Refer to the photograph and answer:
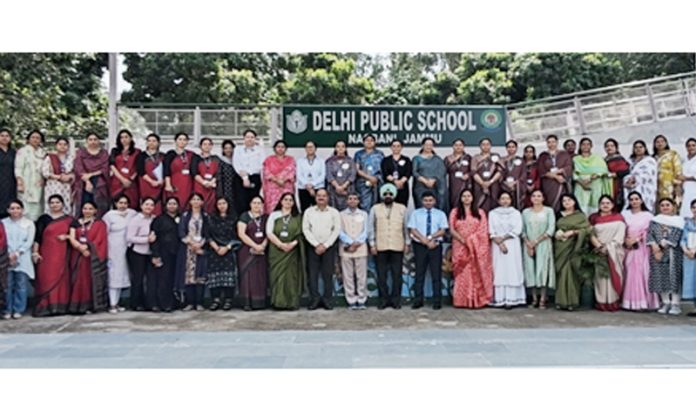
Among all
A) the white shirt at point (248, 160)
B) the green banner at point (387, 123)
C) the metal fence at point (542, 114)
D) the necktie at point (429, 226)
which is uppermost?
the metal fence at point (542, 114)

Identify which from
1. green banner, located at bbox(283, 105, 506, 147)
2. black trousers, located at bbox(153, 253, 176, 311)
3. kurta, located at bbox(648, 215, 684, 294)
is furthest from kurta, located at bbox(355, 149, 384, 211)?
kurta, located at bbox(648, 215, 684, 294)

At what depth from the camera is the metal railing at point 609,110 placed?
11.1m

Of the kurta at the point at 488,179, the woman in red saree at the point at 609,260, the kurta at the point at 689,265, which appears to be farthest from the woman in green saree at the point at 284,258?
the kurta at the point at 689,265

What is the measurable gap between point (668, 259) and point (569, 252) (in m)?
0.97

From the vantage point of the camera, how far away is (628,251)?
6.82 m

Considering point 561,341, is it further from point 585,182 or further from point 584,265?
point 585,182

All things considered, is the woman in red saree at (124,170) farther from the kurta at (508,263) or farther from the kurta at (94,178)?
the kurta at (508,263)

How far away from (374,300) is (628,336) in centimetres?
261

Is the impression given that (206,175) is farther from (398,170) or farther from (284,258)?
(398,170)

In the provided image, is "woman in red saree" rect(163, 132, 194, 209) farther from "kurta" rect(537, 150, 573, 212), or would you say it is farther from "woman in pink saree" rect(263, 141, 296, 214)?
"kurta" rect(537, 150, 573, 212)

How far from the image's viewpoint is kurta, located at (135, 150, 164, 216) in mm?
7152

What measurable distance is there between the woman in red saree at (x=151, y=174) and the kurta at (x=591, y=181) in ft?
15.3

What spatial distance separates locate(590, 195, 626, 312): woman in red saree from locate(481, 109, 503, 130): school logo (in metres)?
2.64

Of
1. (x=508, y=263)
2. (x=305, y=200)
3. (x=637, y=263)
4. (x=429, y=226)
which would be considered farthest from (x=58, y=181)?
(x=637, y=263)
